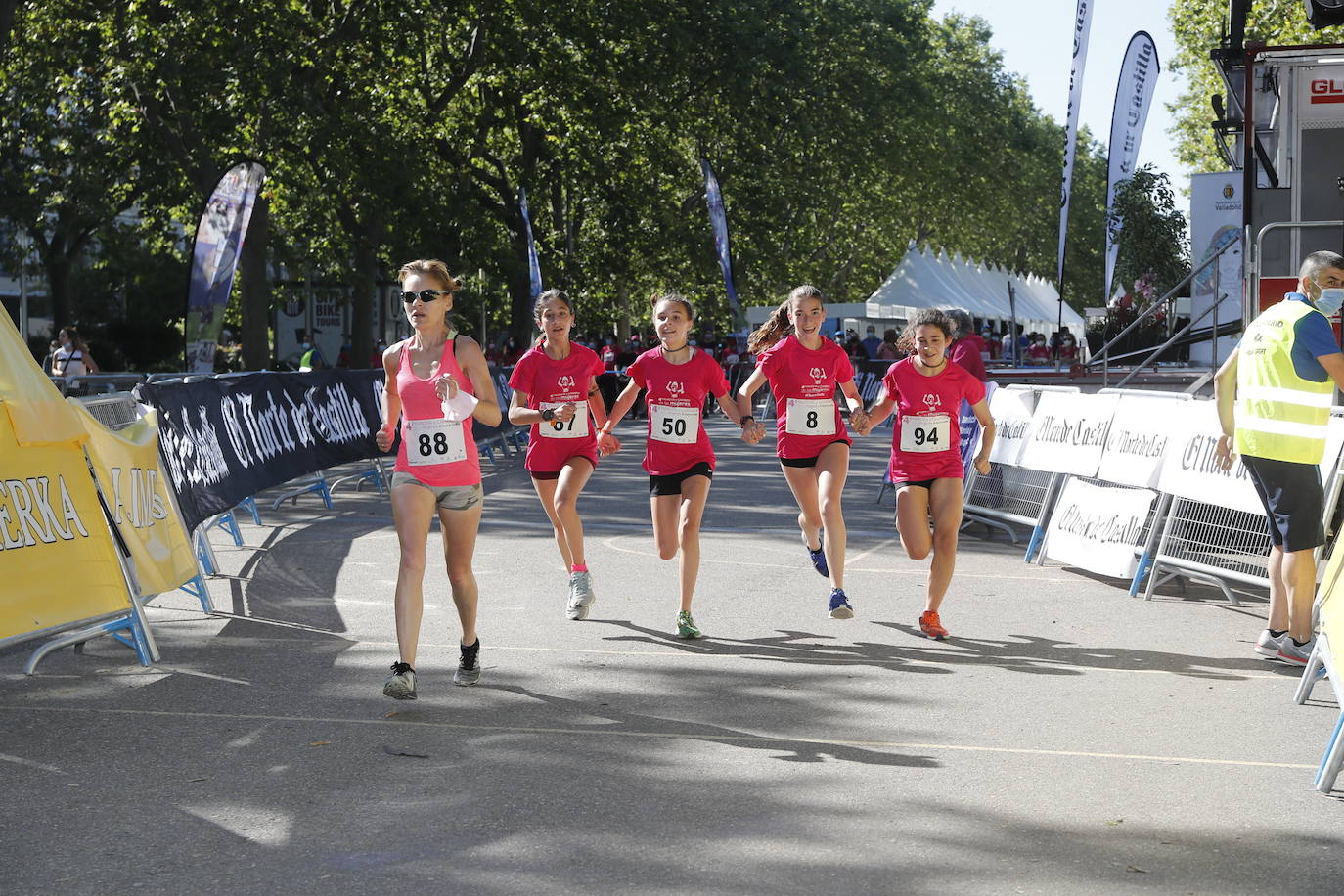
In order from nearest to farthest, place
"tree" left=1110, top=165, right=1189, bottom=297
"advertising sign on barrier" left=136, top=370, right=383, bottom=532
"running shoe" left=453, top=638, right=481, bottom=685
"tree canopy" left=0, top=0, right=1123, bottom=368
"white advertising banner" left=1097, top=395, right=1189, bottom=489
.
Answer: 1. "running shoe" left=453, top=638, right=481, bottom=685
2. "advertising sign on barrier" left=136, top=370, right=383, bottom=532
3. "white advertising banner" left=1097, top=395, right=1189, bottom=489
4. "tree canopy" left=0, top=0, right=1123, bottom=368
5. "tree" left=1110, top=165, right=1189, bottom=297

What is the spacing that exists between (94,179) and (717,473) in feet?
Answer: 82.6

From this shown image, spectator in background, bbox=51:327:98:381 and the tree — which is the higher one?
the tree

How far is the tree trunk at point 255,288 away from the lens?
27906mm

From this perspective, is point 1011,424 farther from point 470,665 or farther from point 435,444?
point 435,444

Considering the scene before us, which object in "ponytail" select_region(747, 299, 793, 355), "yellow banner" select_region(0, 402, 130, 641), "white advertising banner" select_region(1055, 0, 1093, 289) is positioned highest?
"white advertising banner" select_region(1055, 0, 1093, 289)

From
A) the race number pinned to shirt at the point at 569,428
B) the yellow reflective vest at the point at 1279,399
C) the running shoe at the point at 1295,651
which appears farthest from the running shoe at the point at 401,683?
the running shoe at the point at 1295,651

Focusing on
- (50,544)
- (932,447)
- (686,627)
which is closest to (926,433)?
(932,447)

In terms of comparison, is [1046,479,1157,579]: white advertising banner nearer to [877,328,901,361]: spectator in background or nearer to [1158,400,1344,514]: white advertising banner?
[1158,400,1344,514]: white advertising banner

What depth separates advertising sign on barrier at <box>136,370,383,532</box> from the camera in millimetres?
10188

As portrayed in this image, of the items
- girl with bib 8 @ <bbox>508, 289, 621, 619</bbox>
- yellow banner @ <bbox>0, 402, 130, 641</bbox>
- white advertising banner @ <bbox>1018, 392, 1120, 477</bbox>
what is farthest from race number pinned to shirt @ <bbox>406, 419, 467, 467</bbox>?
white advertising banner @ <bbox>1018, 392, 1120, 477</bbox>

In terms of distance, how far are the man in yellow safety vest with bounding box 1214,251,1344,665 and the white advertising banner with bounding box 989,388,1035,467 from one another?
4883 millimetres

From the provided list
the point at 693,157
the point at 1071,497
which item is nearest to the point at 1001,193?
the point at 693,157

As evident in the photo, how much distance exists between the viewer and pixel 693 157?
4784 centimetres

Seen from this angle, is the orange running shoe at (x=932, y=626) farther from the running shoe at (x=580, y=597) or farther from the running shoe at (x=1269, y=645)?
the running shoe at (x=580, y=597)
